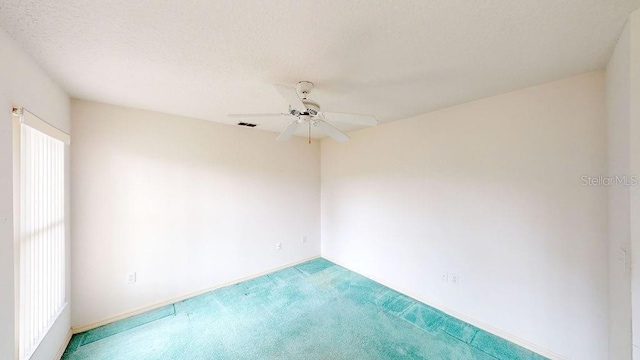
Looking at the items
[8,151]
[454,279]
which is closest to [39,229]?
[8,151]

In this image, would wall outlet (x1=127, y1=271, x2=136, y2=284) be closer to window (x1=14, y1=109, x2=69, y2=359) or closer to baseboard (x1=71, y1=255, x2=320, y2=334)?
baseboard (x1=71, y1=255, x2=320, y2=334)

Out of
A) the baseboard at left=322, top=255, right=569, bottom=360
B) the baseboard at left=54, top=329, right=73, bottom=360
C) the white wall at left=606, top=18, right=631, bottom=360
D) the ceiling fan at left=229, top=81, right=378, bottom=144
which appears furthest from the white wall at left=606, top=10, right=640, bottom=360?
the baseboard at left=54, top=329, right=73, bottom=360

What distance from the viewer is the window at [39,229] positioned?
1.46m

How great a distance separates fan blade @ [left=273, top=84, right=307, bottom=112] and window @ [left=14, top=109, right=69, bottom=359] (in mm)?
1570

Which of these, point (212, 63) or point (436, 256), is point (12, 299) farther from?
point (436, 256)

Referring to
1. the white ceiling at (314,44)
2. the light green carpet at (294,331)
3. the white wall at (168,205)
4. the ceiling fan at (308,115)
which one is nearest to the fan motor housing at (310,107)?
the ceiling fan at (308,115)

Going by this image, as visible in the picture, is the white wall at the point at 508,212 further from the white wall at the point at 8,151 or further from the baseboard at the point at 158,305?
the white wall at the point at 8,151

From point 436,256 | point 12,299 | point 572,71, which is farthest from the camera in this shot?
point 436,256

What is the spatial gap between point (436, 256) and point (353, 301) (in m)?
1.16

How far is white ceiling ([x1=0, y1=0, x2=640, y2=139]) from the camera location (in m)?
1.09

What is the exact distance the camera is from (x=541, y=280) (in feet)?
6.48

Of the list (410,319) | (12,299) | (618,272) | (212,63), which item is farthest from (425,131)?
(12,299)

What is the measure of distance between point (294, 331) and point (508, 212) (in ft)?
7.92

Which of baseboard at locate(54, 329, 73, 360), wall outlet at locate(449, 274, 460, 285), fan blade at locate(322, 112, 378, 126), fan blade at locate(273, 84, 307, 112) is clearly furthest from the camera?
wall outlet at locate(449, 274, 460, 285)
